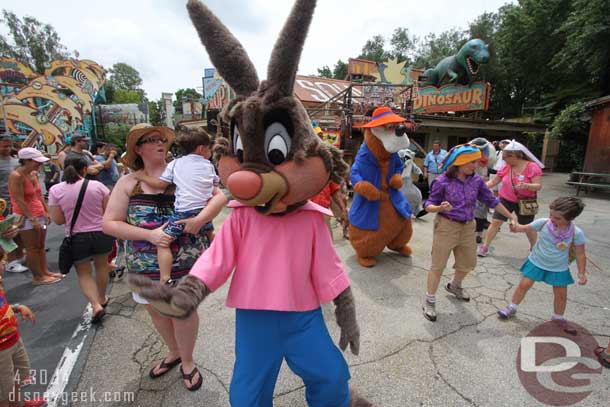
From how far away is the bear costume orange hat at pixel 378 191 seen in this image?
11.2 feet

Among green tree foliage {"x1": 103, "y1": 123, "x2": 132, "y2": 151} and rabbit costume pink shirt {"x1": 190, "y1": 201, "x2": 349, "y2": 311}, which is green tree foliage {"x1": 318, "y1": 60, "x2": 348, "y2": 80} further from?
rabbit costume pink shirt {"x1": 190, "y1": 201, "x2": 349, "y2": 311}

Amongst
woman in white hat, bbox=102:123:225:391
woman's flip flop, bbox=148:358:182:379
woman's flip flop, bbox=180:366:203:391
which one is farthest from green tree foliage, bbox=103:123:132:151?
woman's flip flop, bbox=180:366:203:391

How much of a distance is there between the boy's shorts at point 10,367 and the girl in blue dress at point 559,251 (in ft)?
12.0

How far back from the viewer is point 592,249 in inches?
186

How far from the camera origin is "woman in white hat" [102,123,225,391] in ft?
6.20

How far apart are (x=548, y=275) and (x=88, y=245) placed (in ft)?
13.5

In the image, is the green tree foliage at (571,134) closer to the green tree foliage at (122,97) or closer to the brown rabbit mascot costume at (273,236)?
the brown rabbit mascot costume at (273,236)

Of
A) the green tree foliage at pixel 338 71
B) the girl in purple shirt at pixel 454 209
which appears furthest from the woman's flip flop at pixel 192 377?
the green tree foliage at pixel 338 71

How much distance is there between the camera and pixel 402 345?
7.92ft

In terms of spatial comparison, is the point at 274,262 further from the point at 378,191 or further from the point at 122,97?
the point at 122,97

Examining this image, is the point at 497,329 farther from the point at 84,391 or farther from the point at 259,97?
the point at 84,391

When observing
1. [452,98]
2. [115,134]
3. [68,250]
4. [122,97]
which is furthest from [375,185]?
[122,97]

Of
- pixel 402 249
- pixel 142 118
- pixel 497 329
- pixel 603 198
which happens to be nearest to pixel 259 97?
pixel 497 329

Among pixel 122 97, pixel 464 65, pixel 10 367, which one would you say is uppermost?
pixel 122 97
